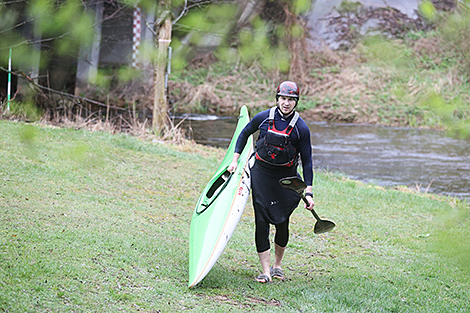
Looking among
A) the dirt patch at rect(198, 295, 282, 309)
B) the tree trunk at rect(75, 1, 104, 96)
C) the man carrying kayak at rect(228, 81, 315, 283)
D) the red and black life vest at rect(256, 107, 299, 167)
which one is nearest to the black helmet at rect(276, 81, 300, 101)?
the man carrying kayak at rect(228, 81, 315, 283)

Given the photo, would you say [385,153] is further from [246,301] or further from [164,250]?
[246,301]

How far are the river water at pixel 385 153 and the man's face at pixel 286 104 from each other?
22.7ft

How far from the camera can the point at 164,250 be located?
432 cm

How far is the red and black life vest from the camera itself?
3650 millimetres

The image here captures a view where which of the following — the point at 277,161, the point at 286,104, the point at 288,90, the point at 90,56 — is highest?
the point at 90,56

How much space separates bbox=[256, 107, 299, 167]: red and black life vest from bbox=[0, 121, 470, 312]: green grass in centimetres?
94

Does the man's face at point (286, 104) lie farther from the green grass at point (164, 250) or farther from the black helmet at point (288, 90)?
the green grass at point (164, 250)

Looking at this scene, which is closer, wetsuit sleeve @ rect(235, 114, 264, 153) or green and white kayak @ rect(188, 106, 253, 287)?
green and white kayak @ rect(188, 106, 253, 287)

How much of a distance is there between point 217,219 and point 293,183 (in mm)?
666

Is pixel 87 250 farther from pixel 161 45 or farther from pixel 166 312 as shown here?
pixel 161 45

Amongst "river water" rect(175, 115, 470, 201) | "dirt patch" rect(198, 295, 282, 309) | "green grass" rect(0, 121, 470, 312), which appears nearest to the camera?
"green grass" rect(0, 121, 470, 312)

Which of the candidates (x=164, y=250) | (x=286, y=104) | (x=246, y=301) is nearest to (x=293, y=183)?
(x=286, y=104)

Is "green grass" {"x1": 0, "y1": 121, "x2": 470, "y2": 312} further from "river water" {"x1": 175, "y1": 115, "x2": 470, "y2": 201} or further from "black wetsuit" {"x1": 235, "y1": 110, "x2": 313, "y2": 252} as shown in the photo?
"river water" {"x1": 175, "y1": 115, "x2": 470, "y2": 201}

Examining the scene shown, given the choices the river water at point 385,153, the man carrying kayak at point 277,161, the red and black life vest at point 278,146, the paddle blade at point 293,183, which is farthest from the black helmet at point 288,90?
the river water at point 385,153
